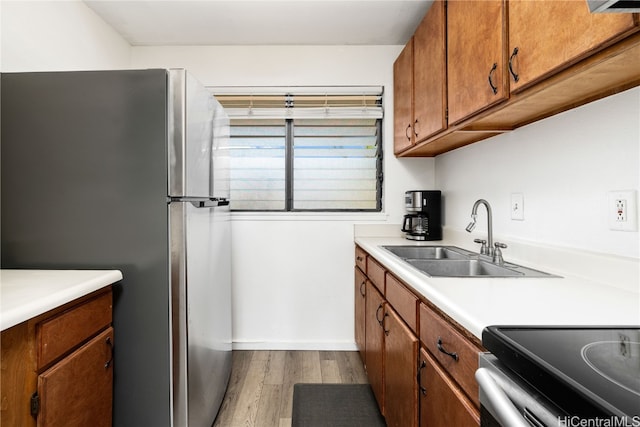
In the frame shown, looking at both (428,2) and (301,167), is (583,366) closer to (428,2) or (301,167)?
(428,2)

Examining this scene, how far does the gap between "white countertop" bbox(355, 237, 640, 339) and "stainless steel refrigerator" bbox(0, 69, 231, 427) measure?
0.99 metres

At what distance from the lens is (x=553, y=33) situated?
36.9 inches

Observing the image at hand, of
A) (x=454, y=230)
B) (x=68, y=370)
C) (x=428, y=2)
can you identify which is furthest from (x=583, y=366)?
(x=428, y=2)

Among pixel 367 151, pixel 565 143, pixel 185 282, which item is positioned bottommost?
pixel 185 282

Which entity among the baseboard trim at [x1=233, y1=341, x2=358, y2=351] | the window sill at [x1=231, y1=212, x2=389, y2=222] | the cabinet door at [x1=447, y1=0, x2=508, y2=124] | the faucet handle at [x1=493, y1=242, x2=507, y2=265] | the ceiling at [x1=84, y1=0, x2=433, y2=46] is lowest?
the baseboard trim at [x1=233, y1=341, x2=358, y2=351]

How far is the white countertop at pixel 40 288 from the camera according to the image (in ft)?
2.88

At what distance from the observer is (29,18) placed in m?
1.70

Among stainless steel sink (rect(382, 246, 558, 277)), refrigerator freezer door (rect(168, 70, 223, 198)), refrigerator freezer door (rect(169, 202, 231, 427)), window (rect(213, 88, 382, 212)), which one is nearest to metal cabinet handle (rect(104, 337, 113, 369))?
refrigerator freezer door (rect(169, 202, 231, 427))

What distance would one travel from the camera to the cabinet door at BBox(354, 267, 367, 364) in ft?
7.35

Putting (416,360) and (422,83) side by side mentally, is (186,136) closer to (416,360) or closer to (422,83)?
(416,360)

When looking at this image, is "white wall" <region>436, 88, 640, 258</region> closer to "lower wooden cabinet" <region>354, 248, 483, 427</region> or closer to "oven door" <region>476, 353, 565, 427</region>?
"lower wooden cabinet" <region>354, 248, 483, 427</region>

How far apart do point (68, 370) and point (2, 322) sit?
356 millimetres

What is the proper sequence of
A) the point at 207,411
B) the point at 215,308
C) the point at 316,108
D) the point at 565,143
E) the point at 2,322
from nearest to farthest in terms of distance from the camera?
the point at 2,322, the point at 565,143, the point at 207,411, the point at 215,308, the point at 316,108

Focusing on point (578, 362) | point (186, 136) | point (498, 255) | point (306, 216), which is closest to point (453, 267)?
point (498, 255)
